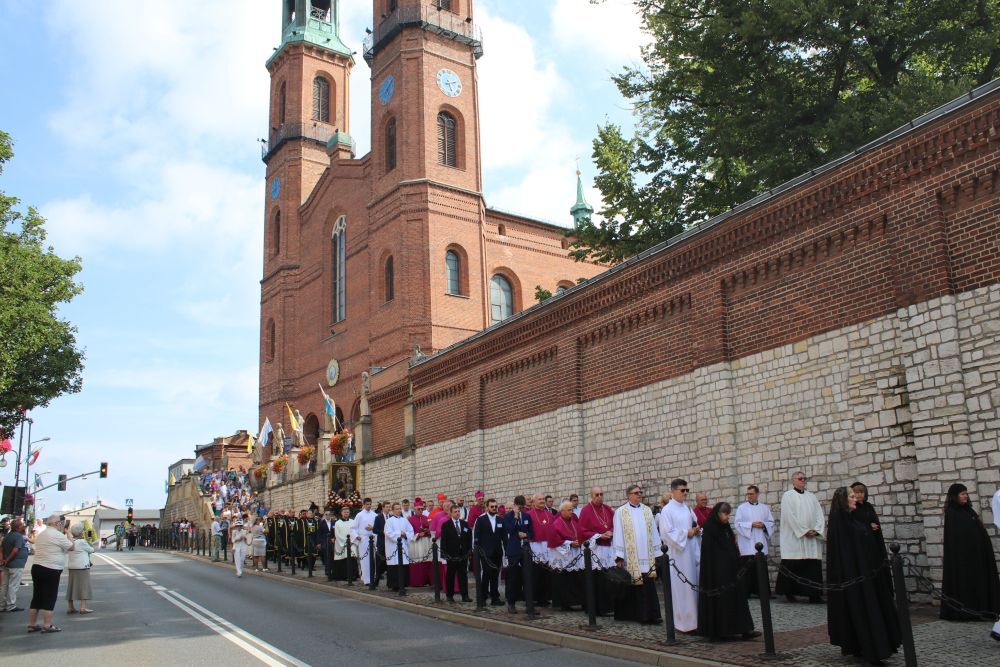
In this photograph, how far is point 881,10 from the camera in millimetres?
17656

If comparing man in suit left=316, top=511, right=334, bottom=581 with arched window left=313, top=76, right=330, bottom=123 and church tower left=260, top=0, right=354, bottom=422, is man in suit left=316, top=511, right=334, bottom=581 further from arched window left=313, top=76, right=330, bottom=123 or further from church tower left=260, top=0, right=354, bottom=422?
arched window left=313, top=76, right=330, bottom=123

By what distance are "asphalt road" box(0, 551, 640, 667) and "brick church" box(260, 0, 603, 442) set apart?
1584 centimetres

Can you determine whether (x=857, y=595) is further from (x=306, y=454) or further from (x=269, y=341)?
(x=269, y=341)

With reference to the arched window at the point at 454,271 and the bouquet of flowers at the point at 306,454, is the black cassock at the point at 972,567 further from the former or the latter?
the bouquet of flowers at the point at 306,454

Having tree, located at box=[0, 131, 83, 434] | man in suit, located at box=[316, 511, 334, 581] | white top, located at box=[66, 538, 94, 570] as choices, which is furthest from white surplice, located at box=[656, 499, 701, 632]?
tree, located at box=[0, 131, 83, 434]

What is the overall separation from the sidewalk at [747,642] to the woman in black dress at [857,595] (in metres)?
0.20

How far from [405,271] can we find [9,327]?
14.9 metres

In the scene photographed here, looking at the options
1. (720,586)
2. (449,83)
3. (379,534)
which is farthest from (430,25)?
(720,586)

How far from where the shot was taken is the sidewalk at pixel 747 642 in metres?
8.13

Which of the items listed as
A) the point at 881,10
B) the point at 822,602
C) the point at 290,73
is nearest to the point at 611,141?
the point at 881,10

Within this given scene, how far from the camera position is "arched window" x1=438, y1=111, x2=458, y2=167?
37.0 metres

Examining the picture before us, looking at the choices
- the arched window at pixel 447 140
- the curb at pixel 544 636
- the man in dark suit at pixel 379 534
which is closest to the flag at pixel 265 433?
the arched window at pixel 447 140

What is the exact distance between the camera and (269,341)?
155 feet

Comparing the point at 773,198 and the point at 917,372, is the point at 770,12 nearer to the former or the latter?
the point at 773,198
